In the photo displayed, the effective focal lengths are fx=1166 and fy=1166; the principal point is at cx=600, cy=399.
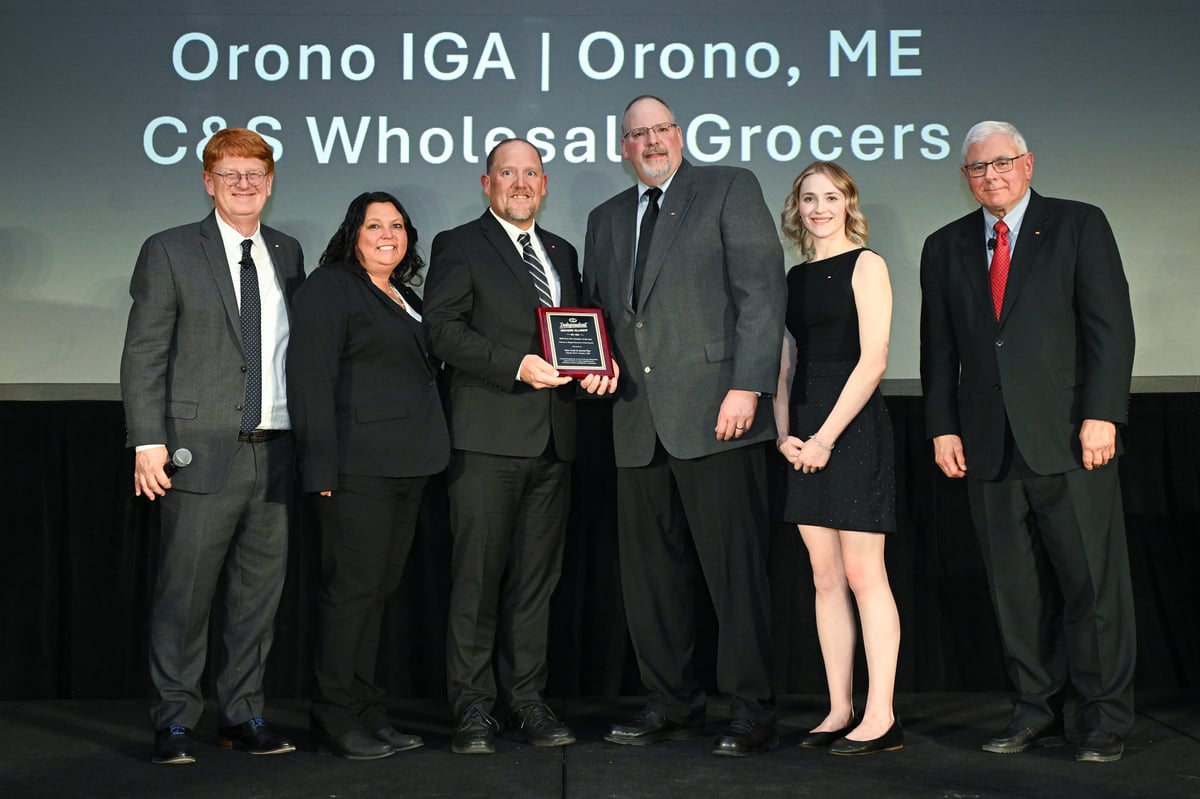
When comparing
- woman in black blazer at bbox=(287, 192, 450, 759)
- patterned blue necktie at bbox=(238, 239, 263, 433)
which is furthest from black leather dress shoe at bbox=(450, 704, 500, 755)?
patterned blue necktie at bbox=(238, 239, 263, 433)

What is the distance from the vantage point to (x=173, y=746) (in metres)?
3.16

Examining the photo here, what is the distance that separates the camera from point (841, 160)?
4465 mm

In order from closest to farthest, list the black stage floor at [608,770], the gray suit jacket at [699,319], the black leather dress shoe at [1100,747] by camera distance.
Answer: the black stage floor at [608,770], the black leather dress shoe at [1100,747], the gray suit jacket at [699,319]

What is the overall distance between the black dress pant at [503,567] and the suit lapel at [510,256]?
18.5 inches

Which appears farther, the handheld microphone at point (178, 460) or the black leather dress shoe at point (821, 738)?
the black leather dress shoe at point (821, 738)

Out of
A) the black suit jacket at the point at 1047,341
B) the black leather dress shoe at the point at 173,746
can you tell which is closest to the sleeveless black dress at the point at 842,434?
the black suit jacket at the point at 1047,341

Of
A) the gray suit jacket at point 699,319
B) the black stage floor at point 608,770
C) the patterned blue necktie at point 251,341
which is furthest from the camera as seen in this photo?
the patterned blue necktie at point 251,341

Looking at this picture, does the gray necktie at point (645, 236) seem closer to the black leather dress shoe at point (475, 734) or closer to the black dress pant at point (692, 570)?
the black dress pant at point (692, 570)

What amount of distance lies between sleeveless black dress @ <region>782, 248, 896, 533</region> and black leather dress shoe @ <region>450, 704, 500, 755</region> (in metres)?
1.02

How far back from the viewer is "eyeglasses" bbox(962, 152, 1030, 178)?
328 cm

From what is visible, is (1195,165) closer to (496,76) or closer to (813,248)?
(813,248)

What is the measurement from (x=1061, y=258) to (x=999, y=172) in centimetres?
30

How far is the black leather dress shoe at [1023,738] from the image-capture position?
3.21 metres

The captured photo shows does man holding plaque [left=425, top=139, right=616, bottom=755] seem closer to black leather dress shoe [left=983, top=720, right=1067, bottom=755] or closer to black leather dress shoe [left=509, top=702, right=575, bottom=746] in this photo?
black leather dress shoe [left=509, top=702, right=575, bottom=746]
